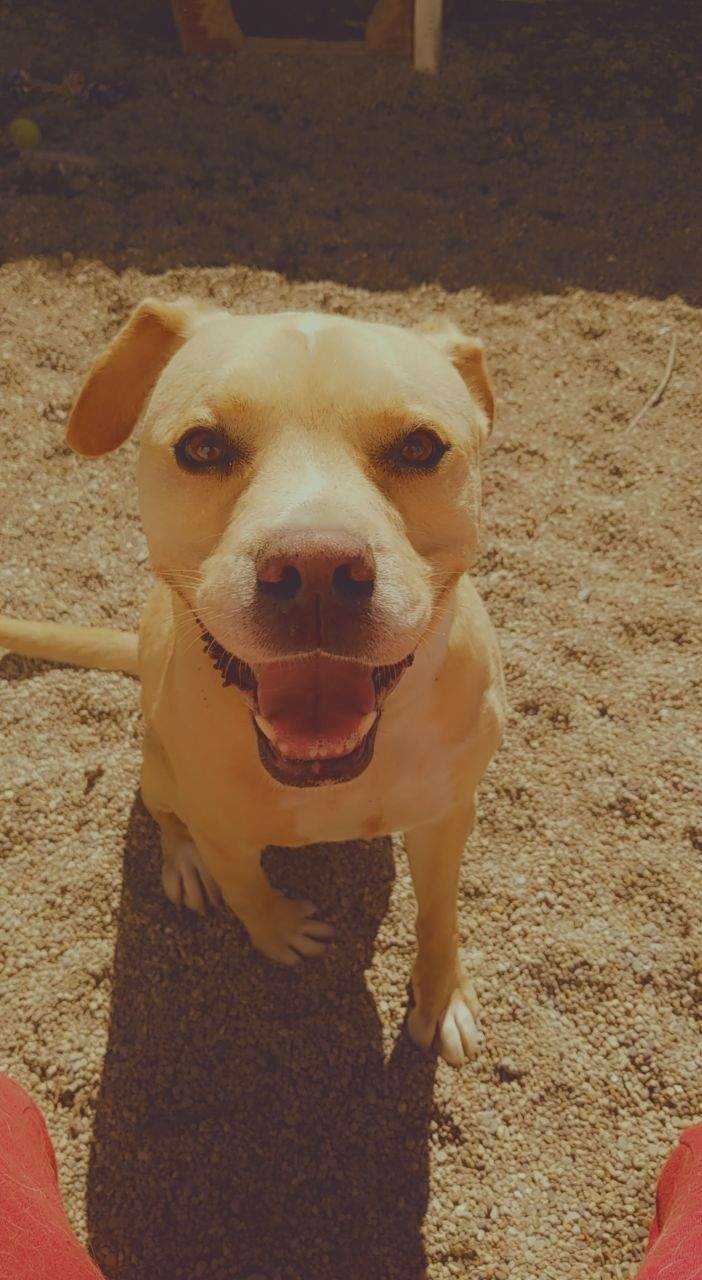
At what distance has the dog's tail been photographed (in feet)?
8.64

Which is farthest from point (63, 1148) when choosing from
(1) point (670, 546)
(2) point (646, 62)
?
(2) point (646, 62)

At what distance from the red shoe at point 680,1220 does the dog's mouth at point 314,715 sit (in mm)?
891

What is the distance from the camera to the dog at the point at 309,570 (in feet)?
4.50

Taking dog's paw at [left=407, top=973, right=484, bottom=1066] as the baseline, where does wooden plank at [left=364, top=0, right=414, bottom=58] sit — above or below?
above

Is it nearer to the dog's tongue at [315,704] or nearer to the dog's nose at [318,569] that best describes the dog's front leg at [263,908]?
the dog's tongue at [315,704]

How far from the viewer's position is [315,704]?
1.54m

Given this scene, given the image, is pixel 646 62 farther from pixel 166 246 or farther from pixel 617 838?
pixel 617 838

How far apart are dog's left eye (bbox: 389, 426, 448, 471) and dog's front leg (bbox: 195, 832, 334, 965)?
0.97 meters

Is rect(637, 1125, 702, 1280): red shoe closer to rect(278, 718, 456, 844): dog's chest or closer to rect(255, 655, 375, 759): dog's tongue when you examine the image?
rect(278, 718, 456, 844): dog's chest

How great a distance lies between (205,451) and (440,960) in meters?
1.51

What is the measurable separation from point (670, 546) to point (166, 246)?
9.45 ft

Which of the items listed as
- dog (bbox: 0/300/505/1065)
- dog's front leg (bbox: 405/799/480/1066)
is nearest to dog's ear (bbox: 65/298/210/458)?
dog (bbox: 0/300/505/1065)

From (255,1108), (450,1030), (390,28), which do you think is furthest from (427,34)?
(255,1108)

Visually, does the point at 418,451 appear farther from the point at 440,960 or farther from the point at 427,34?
the point at 427,34
